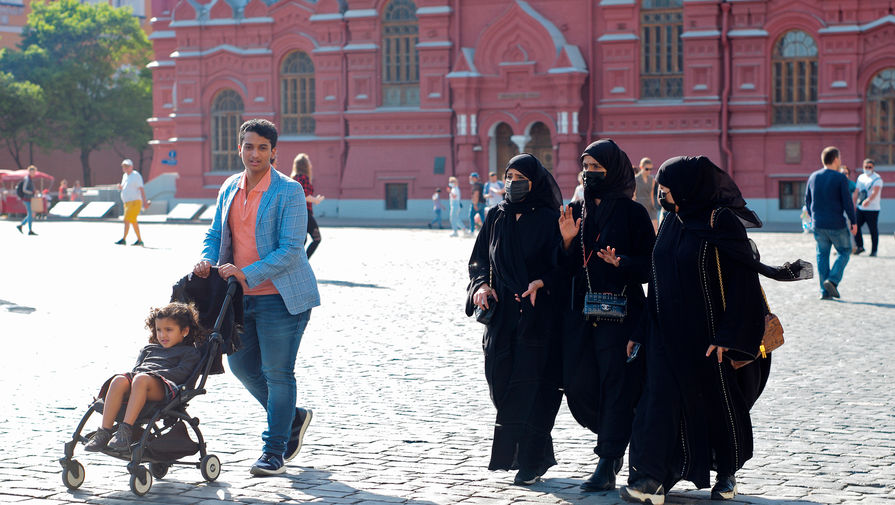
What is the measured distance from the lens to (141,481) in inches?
236

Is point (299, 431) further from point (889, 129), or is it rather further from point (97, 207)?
point (97, 207)

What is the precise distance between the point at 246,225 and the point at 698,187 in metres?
2.39

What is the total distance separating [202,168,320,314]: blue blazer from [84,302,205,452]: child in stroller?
1.39 feet

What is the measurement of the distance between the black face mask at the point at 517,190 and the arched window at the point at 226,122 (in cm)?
3973

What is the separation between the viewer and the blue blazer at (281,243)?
6.63 meters

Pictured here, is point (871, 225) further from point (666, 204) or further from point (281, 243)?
point (281, 243)

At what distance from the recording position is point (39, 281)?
17906 mm

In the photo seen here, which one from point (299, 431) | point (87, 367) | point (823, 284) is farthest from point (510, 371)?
point (823, 284)

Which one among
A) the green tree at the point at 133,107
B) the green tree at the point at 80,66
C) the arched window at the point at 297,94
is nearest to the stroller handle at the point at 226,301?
the arched window at the point at 297,94

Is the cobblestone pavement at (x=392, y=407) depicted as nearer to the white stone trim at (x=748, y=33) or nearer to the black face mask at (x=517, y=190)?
the black face mask at (x=517, y=190)

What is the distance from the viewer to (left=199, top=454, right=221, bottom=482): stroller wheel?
20.6 feet

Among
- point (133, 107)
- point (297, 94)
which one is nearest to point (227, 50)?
point (297, 94)

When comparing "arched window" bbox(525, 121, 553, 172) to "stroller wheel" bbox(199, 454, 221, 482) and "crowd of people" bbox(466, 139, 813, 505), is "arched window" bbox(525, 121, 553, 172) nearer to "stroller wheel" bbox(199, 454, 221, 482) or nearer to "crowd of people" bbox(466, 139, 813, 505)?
"crowd of people" bbox(466, 139, 813, 505)

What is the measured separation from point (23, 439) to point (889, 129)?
3473 cm
